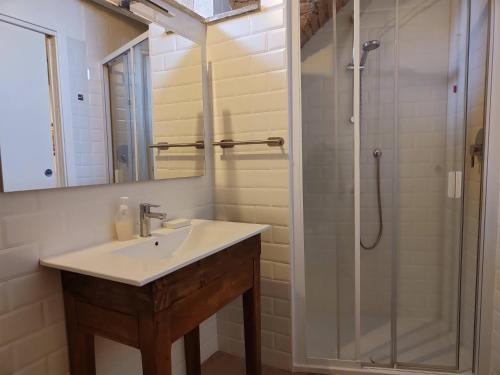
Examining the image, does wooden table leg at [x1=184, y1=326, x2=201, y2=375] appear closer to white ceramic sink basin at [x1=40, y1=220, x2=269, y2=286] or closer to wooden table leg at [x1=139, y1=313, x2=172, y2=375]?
white ceramic sink basin at [x1=40, y1=220, x2=269, y2=286]

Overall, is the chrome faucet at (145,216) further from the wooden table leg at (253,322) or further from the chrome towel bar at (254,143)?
the chrome towel bar at (254,143)

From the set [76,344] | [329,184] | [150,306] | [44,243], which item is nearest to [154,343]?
[150,306]

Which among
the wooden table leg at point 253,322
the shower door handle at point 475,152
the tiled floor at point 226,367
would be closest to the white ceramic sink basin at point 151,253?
the wooden table leg at point 253,322

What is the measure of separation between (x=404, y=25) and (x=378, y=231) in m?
1.26

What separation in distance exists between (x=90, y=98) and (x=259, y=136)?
81cm

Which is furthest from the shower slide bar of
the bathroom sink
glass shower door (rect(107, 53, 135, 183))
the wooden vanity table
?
the wooden vanity table

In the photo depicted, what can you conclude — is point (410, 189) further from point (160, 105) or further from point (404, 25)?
point (160, 105)

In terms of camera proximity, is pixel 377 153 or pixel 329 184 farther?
pixel 377 153

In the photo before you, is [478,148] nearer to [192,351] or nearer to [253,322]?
[253,322]

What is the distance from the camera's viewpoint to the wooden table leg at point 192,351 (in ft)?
5.07

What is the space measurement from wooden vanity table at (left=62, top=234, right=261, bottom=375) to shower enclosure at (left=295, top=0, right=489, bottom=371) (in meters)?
0.65

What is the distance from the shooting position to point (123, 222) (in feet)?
3.93

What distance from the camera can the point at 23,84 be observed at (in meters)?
0.93

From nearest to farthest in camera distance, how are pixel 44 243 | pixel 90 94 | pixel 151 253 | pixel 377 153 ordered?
pixel 44 243, pixel 90 94, pixel 151 253, pixel 377 153
